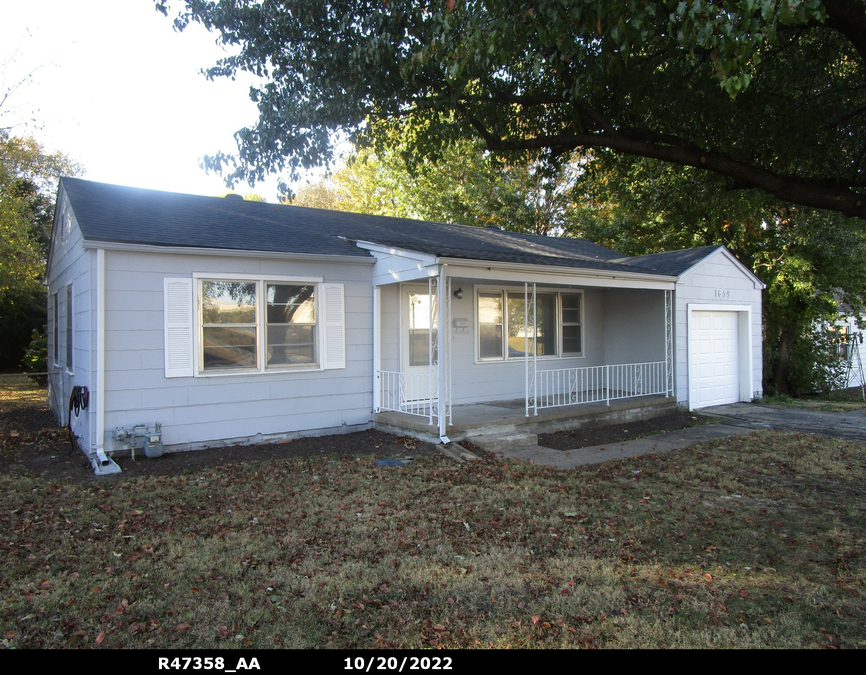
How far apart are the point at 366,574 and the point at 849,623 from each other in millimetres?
3004

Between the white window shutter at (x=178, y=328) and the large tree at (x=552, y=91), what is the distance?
1.69 meters

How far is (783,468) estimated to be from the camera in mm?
7324

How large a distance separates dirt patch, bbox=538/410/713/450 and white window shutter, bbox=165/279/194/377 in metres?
5.35

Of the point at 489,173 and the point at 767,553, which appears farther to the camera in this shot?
the point at 489,173

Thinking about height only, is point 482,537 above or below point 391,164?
below

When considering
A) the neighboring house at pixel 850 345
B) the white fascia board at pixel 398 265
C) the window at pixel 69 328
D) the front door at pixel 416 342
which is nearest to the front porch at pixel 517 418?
the front door at pixel 416 342

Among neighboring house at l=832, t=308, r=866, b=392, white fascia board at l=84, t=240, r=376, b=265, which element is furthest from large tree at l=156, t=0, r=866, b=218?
neighboring house at l=832, t=308, r=866, b=392

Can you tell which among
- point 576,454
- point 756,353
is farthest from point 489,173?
point 576,454

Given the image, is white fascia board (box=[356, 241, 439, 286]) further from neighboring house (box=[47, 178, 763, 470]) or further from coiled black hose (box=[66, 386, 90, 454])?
coiled black hose (box=[66, 386, 90, 454])

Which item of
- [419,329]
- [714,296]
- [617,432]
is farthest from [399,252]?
[714,296]

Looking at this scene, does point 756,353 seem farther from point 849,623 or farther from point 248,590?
point 248,590

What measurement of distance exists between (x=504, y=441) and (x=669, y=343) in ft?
17.7

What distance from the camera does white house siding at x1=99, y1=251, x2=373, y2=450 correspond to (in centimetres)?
751

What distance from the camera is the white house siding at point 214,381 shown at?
24.6 ft
